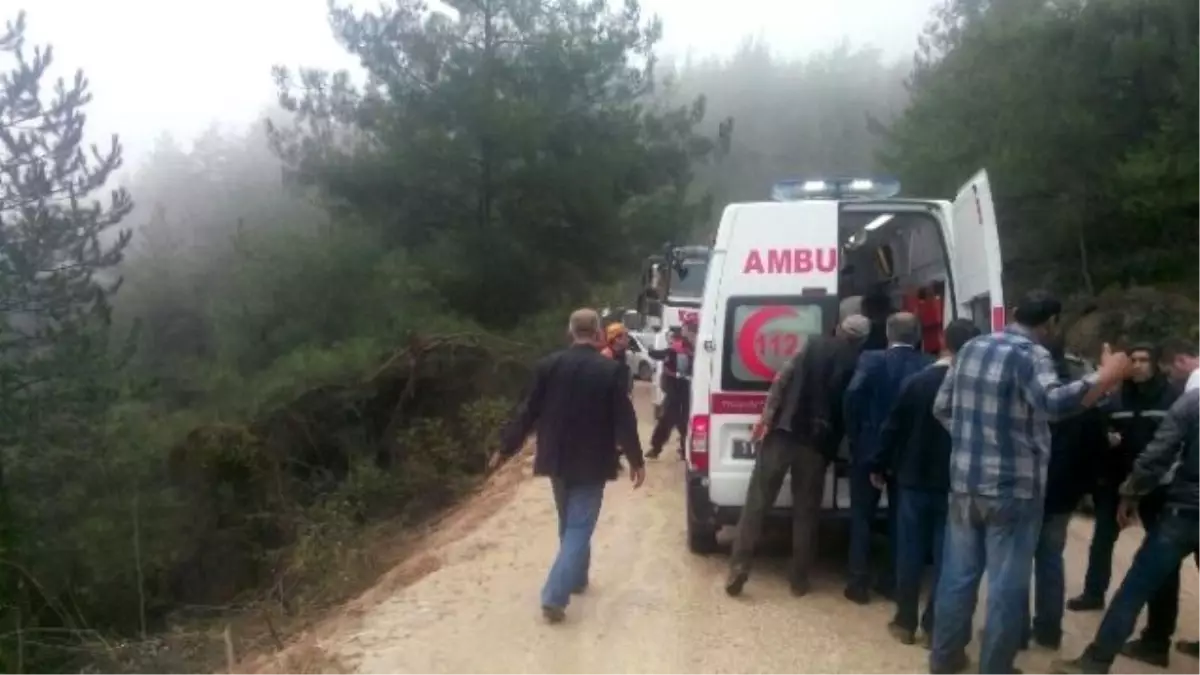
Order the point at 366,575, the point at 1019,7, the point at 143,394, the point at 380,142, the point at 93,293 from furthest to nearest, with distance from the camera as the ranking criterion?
the point at 1019,7, the point at 380,142, the point at 143,394, the point at 93,293, the point at 366,575

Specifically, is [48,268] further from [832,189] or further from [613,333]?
[832,189]

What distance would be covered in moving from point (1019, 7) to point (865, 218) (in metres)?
21.4

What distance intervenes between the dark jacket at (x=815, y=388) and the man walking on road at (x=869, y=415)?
19 centimetres

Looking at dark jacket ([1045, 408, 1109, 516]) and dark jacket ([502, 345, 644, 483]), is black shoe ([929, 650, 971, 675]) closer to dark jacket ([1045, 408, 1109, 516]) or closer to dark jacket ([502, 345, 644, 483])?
dark jacket ([1045, 408, 1109, 516])

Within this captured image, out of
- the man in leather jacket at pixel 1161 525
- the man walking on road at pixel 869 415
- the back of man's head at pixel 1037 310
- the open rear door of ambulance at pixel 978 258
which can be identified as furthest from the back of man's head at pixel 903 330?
the man in leather jacket at pixel 1161 525

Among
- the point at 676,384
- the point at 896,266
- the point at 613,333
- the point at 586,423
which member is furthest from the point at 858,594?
the point at 613,333

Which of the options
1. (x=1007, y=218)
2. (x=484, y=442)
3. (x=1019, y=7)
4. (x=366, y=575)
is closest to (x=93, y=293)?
(x=484, y=442)

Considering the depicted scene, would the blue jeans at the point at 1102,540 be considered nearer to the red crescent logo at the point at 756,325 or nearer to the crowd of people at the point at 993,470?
the crowd of people at the point at 993,470

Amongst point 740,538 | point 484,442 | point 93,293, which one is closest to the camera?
point 740,538

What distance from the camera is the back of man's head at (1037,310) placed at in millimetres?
5402

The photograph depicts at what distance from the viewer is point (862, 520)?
24.1 ft

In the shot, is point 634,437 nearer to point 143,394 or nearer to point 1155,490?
point 1155,490

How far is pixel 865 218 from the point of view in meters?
8.27

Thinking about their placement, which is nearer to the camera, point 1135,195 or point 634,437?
point 634,437
